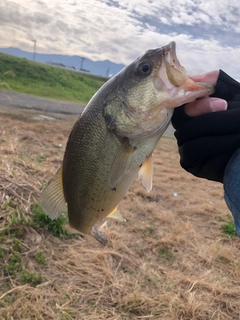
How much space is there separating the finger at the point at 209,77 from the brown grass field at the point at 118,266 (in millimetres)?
2217

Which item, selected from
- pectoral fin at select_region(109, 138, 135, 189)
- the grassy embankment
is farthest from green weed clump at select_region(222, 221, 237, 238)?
the grassy embankment

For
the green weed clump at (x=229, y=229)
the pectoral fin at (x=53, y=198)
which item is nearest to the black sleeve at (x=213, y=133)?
the pectoral fin at (x=53, y=198)

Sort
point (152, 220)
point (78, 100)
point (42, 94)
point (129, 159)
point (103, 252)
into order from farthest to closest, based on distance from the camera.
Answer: point (78, 100) → point (42, 94) → point (152, 220) → point (103, 252) → point (129, 159)

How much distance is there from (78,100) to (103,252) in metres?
25.6

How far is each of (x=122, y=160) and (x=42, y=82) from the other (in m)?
29.7

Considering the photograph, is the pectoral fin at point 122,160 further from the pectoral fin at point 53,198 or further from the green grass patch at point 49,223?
the green grass patch at point 49,223

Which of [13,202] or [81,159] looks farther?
[13,202]

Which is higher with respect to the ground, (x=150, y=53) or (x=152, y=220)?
(x=150, y=53)

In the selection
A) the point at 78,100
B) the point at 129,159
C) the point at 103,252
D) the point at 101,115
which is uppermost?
the point at 101,115

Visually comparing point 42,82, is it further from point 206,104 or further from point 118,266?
point 206,104

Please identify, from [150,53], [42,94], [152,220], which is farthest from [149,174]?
[42,94]

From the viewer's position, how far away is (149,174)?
196 cm

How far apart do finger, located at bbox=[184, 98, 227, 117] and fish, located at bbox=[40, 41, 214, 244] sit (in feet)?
0.26

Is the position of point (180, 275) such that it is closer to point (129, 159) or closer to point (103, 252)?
point (103, 252)
